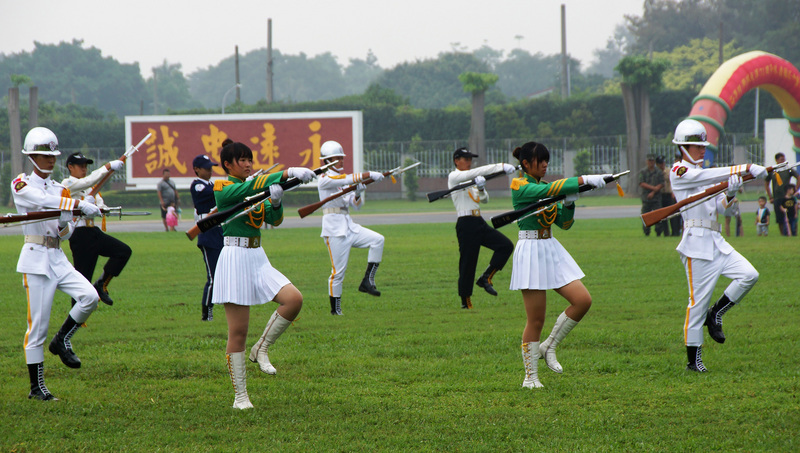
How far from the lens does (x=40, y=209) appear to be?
699 cm

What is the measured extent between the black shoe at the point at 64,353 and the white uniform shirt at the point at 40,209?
3.59 feet

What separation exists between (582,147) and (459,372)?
42022mm

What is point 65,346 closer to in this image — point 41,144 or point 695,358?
point 41,144

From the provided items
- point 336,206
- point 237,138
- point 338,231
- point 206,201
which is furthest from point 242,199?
point 237,138

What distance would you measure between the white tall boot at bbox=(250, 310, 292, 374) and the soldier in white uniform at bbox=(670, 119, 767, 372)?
3.56 m

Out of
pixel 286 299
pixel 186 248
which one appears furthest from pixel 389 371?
pixel 186 248

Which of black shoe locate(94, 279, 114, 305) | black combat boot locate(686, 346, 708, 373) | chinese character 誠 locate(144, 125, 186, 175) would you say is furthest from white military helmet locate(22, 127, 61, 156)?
chinese character 誠 locate(144, 125, 186, 175)

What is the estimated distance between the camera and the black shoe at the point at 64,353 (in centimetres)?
791

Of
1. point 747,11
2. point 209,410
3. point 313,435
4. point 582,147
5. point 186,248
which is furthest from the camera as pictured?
point 747,11

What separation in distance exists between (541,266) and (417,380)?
1.46 meters

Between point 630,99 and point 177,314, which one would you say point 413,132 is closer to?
point 630,99

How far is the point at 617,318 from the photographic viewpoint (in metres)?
10.3

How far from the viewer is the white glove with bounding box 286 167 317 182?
6137mm

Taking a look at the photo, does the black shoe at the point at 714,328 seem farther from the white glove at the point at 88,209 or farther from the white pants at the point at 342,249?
the white glove at the point at 88,209
